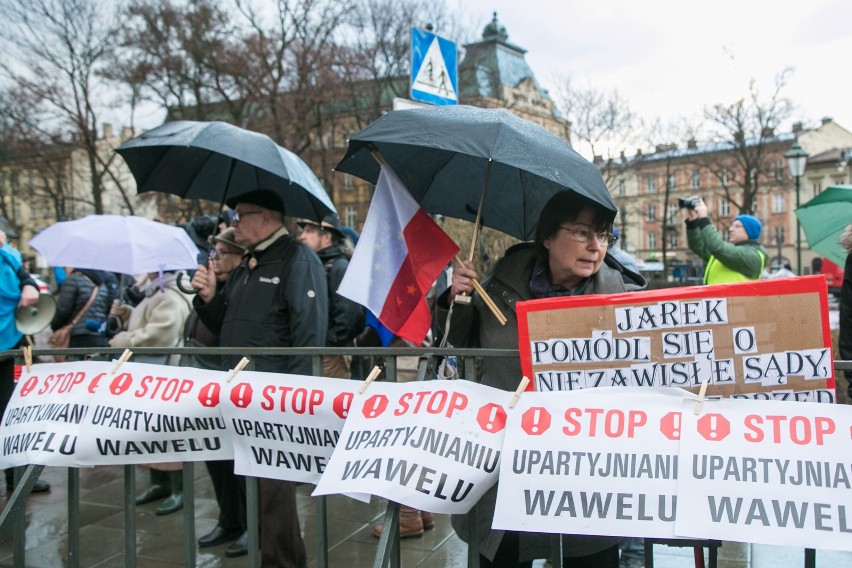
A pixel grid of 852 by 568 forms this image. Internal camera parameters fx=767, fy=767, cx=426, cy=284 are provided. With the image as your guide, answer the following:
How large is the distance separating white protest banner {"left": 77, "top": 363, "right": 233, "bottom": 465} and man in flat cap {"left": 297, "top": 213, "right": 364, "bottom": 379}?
6.27ft

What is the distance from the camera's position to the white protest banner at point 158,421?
2881mm

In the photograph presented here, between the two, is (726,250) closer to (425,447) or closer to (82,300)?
(425,447)

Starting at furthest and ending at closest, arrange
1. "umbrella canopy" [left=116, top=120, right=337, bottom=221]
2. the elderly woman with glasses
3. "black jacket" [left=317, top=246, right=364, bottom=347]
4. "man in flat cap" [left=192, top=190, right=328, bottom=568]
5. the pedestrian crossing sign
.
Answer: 1. the pedestrian crossing sign
2. "black jacket" [left=317, top=246, right=364, bottom=347]
3. "umbrella canopy" [left=116, top=120, right=337, bottom=221]
4. "man in flat cap" [left=192, top=190, right=328, bottom=568]
5. the elderly woman with glasses

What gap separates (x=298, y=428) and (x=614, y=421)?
3.70 ft

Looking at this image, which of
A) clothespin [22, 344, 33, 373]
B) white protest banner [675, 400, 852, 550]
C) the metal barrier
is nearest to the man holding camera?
the metal barrier

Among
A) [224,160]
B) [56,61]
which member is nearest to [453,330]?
[224,160]

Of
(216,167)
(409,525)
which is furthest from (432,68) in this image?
(409,525)

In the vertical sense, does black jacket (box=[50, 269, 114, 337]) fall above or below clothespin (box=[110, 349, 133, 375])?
above

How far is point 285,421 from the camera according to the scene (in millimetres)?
2744

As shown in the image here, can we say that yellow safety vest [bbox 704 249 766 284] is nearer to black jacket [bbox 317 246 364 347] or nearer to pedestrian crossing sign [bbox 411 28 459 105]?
pedestrian crossing sign [bbox 411 28 459 105]

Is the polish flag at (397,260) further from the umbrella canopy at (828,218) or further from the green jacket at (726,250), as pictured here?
the umbrella canopy at (828,218)

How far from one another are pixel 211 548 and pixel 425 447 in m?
2.62

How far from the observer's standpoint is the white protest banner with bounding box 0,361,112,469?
2.97m

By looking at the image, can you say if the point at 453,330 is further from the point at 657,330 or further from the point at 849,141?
the point at 849,141
